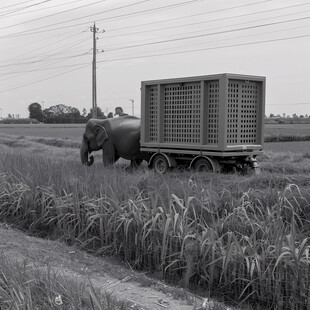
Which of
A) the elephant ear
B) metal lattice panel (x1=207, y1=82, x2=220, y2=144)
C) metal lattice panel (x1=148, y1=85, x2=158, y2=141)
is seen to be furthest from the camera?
the elephant ear

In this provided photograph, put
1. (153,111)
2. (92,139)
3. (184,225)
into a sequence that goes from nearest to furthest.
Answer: (184,225)
(153,111)
(92,139)

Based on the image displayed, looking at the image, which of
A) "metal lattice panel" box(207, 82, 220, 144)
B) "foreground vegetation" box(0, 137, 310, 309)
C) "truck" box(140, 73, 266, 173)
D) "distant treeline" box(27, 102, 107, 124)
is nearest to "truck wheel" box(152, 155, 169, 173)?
"truck" box(140, 73, 266, 173)

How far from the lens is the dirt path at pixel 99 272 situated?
15.6ft

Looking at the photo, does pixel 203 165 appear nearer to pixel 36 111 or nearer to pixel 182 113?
pixel 182 113

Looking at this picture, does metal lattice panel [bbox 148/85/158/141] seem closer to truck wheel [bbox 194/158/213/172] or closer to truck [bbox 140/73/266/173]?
truck [bbox 140/73/266/173]

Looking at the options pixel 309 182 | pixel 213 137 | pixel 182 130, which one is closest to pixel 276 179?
pixel 309 182

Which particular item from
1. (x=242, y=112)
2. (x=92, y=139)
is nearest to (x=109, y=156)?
(x=92, y=139)

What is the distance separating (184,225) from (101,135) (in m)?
Result: 9.45

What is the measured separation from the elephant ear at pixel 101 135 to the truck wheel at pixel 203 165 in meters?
3.71

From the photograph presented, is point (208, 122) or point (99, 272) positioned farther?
point (208, 122)

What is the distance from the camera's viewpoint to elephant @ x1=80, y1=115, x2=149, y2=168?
14680 mm

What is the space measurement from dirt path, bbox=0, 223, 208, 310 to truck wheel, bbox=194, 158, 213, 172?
5.61 metres

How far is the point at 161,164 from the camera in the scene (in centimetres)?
1316

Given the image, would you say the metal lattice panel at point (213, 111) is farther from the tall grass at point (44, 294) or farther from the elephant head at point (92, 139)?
the tall grass at point (44, 294)
